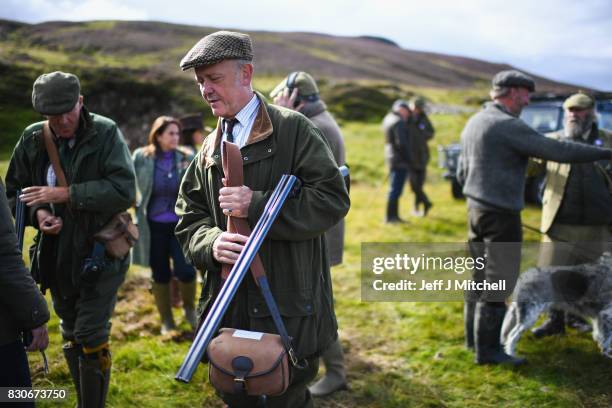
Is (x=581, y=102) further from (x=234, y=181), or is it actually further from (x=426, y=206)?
(x=426, y=206)

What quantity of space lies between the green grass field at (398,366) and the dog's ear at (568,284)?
0.58 m

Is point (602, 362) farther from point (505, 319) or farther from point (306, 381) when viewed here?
point (306, 381)

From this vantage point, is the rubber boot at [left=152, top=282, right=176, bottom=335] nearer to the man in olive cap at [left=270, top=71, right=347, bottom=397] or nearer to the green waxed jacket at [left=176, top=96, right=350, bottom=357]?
the man in olive cap at [left=270, top=71, right=347, bottom=397]

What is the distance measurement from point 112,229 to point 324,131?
1.72 m

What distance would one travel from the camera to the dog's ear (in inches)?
173

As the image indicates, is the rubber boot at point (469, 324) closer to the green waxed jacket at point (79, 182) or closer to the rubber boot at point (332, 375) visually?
the rubber boot at point (332, 375)

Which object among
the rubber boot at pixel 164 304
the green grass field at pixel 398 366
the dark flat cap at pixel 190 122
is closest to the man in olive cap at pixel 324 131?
the green grass field at pixel 398 366

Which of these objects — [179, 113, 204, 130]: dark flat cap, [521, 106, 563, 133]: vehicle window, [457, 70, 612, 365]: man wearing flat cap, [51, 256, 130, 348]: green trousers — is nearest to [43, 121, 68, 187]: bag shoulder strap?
[51, 256, 130, 348]: green trousers

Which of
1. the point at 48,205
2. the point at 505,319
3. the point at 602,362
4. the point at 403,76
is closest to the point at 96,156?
the point at 48,205

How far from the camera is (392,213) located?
9.97 m

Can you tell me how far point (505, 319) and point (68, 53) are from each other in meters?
29.3

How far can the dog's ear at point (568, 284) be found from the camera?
4.39 metres

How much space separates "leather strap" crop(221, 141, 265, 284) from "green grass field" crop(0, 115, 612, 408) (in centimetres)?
215

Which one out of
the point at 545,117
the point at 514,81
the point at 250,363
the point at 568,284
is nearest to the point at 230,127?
the point at 250,363
